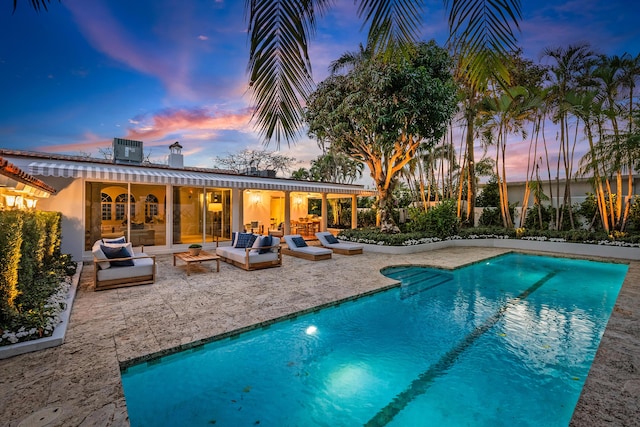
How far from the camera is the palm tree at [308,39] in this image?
1.72 meters

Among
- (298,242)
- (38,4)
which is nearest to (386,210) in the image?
(298,242)

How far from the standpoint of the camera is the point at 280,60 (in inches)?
73.0

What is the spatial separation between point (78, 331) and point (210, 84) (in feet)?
17.5

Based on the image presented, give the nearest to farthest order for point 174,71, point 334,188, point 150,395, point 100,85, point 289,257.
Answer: point 174,71, point 150,395, point 100,85, point 289,257, point 334,188

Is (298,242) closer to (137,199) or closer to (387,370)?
(137,199)

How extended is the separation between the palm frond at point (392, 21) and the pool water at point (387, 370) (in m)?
4.12

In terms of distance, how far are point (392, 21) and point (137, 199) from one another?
566 inches

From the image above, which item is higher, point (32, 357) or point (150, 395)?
point (32, 357)

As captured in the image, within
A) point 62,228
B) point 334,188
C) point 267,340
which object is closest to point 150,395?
point 267,340

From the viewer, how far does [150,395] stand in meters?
4.02

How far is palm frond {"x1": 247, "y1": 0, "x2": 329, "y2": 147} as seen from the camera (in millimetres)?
1776

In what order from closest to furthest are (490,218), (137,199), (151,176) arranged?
(151,176) → (137,199) → (490,218)

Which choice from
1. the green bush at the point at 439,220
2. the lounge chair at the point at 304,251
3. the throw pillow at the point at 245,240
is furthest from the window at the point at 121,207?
the green bush at the point at 439,220

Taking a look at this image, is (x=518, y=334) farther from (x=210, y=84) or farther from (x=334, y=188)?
(x=334, y=188)
